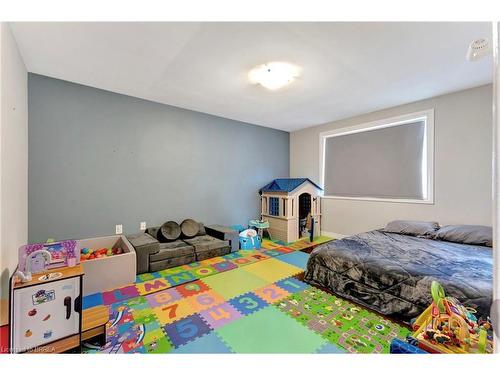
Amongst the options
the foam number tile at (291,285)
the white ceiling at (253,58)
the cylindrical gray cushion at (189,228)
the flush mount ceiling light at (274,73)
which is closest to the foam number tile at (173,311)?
the foam number tile at (291,285)

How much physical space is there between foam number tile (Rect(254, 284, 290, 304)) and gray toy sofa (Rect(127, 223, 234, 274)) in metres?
1.11

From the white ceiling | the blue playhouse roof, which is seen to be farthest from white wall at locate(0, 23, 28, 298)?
the blue playhouse roof

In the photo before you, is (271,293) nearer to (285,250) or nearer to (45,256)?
(285,250)

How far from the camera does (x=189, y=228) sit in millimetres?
3373

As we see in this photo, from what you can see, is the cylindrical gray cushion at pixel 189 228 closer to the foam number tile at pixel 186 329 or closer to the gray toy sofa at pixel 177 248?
the gray toy sofa at pixel 177 248

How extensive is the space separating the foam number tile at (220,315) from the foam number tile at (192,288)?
335 mm

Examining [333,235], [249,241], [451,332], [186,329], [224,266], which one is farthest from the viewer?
[333,235]

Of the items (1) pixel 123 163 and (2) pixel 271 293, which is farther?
(1) pixel 123 163

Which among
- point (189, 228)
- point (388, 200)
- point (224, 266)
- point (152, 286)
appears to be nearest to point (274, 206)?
point (189, 228)

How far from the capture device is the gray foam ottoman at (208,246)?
297cm

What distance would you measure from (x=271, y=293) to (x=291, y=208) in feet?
6.54

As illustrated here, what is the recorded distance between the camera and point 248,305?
1912 mm
